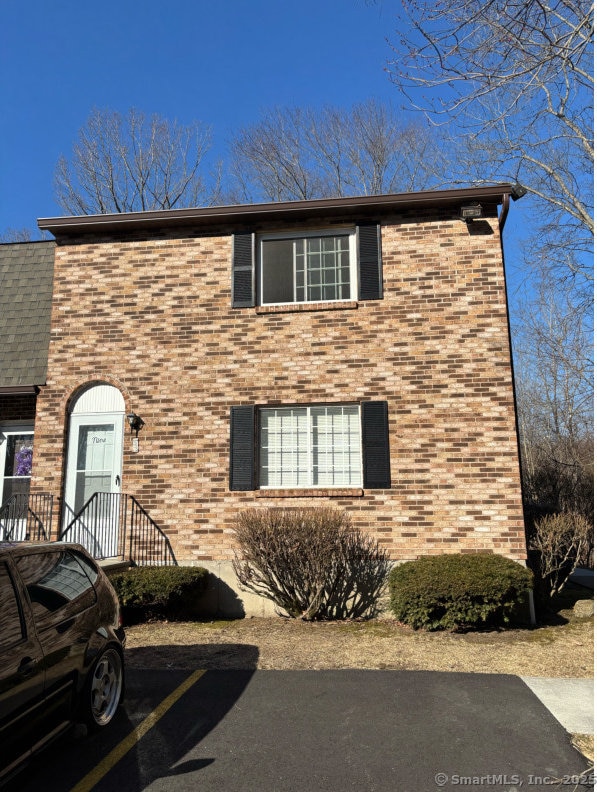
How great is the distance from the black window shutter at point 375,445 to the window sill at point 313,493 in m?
0.20

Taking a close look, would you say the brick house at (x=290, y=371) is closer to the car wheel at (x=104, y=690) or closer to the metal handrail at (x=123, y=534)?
the metal handrail at (x=123, y=534)

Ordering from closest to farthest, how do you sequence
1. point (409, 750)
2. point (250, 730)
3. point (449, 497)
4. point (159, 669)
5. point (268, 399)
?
point (409, 750) < point (250, 730) < point (159, 669) < point (449, 497) < point (268, 399)

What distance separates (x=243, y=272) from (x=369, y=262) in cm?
205

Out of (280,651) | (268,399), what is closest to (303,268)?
(268,399)

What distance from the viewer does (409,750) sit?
4.20 m

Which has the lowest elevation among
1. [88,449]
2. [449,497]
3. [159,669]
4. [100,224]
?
[159,669]

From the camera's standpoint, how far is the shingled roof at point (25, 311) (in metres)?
10.2

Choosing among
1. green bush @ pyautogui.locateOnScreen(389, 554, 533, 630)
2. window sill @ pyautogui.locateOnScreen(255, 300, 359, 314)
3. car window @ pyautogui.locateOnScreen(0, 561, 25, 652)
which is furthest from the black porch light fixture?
car window @ pyautogui.locateOnScreen(0, 561, 25, 652)

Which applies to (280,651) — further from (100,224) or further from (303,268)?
(100,224)

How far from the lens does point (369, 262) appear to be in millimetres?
9688

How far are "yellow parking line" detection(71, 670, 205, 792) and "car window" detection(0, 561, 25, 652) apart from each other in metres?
1.02

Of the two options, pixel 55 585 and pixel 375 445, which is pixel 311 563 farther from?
pixel 55 585

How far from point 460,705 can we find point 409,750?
1.04 metres

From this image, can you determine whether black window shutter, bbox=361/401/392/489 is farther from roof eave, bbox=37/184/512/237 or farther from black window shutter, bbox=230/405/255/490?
roof eave, bbox=37/184/512/237
